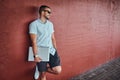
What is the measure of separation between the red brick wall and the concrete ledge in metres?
0.13

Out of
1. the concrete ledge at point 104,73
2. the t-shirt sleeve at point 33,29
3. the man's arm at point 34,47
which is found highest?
the t-shirt sleeve at point 33,29

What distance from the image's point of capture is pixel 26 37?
→ 13.1ft

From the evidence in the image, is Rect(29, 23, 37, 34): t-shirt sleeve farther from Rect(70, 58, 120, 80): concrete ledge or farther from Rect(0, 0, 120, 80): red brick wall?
Rect(70, 58, 120, 80): concrete ledge

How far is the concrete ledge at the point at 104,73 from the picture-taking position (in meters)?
5.26

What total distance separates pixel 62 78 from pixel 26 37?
1.35 m

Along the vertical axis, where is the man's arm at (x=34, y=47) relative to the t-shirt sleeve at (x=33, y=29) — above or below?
below

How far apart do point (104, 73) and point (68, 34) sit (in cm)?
144

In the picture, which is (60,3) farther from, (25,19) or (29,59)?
(29,59)

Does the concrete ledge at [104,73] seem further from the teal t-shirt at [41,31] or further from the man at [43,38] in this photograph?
the teal t-shirt at [41,31]

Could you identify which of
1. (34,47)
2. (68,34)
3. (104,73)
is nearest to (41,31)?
(34,47)

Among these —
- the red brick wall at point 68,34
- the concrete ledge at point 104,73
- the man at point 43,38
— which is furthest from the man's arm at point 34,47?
the concrete ledge at point 104,73

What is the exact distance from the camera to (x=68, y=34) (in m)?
4.91

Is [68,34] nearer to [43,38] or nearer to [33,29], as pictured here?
[43,38]

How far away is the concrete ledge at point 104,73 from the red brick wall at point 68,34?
129 millimetres
